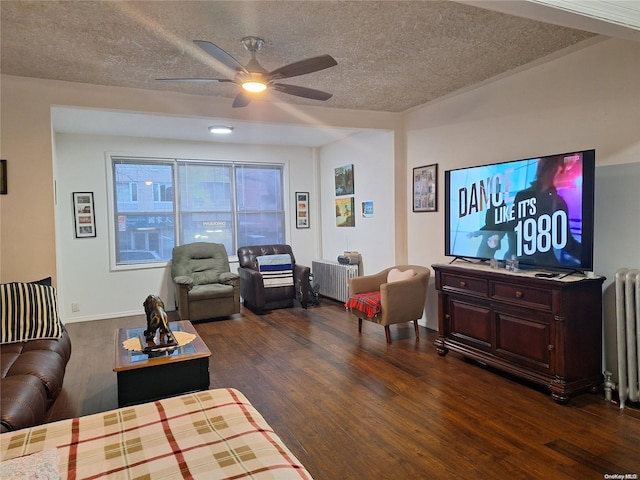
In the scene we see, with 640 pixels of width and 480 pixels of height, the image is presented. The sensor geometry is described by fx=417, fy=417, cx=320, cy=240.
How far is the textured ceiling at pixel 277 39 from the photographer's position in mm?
2406

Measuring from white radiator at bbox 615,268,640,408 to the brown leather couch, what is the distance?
3511 millimetres

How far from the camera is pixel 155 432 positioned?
4.99ft

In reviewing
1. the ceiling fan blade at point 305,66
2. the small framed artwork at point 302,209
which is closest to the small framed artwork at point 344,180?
the small framed artwork at point 302,209

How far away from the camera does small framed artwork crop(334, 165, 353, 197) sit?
Result: 6162mm

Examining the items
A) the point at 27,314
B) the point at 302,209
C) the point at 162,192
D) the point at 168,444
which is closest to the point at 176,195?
the point at 162,192

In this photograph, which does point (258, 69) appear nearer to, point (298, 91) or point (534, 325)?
point (298, 91)

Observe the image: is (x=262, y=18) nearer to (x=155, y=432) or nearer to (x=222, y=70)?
(x=222, y=70)

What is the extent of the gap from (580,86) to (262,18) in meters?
2.41

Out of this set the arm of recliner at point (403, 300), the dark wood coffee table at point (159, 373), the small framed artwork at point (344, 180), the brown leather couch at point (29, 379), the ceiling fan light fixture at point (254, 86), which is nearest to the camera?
the brown leather couch at point (29, 379)

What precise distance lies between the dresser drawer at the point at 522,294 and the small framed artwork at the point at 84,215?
16.5ft

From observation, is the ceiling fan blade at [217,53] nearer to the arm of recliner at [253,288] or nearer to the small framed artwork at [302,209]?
the arm of recliner at [253,288]

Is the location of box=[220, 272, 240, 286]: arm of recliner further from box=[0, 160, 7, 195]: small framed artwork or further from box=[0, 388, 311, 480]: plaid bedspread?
box=[0, 388, 311, 480]: plaid bedspread

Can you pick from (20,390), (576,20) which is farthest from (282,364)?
(576,20)

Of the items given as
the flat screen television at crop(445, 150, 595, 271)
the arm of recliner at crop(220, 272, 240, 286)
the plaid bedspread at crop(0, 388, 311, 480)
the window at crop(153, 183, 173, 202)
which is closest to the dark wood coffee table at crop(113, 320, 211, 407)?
the plaid bedspread at crop(0, 388, 311, 480)
